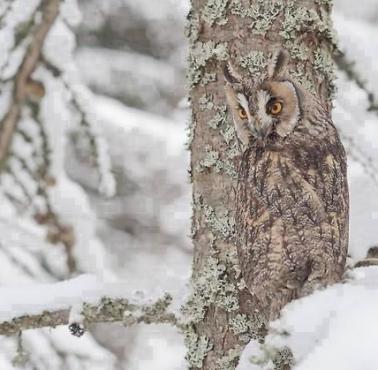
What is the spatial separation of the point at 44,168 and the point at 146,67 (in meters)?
3.01

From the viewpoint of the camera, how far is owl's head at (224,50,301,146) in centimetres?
246

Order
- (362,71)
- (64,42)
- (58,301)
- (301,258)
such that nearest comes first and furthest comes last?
(301,258) < (58,301) < (362,71) < (64,42)

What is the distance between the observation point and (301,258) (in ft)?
7.70

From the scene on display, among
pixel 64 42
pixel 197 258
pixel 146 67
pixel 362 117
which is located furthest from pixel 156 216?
pixel 197 258

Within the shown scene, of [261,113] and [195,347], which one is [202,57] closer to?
[261,113]

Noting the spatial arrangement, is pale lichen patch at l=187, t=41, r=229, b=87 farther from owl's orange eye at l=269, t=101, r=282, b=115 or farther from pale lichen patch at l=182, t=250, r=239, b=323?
pale lichen patch at l=182, t=250, r=239, b=323

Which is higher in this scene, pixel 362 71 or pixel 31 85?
pixel 31 85

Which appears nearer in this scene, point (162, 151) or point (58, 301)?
point (58, 301)

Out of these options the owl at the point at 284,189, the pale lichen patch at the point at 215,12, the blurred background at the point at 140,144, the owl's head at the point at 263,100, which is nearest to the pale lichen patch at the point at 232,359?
the owl at the point at 284,189

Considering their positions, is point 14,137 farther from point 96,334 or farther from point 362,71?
point 96,334

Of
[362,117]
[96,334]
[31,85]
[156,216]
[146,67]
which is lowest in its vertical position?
[362,117]

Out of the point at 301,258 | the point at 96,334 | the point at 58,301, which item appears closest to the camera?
the point at 301,258

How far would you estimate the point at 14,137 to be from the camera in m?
3.54

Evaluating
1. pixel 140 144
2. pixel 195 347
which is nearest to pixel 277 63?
pixel 195 347
